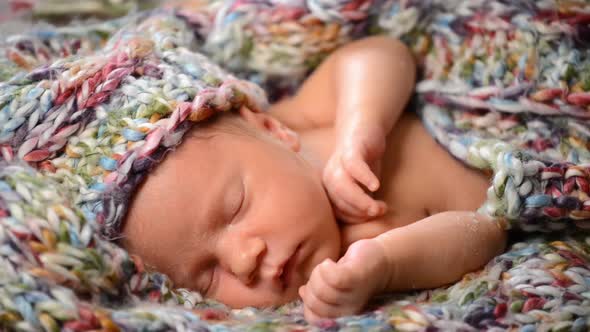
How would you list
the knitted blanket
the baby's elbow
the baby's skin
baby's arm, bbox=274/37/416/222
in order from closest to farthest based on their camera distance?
the knitted blanket < the baby's skin < baby's arm, bbox=274/37/416/222 < the baby's elbow

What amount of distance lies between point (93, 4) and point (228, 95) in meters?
0.70

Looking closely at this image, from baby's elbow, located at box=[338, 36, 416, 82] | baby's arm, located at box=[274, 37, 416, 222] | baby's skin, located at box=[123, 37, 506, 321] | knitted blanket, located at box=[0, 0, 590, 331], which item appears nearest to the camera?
knitted blanket, located at box=[0, 0, 590, 331]

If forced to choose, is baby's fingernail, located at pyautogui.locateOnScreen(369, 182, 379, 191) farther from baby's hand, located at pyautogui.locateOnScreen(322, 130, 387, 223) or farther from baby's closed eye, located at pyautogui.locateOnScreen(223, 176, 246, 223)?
baby's closed eye, located at pyautogui.locateOnScreen(223, 176, 246, 223)

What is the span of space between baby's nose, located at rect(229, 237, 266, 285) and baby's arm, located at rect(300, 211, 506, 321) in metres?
0.08

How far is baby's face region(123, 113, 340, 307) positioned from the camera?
1004 millimetres

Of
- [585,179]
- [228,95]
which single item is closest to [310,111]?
[228,95]

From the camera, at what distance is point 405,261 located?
102 centimetres

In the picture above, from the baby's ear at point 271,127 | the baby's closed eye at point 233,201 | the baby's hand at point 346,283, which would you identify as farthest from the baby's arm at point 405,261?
the baby's ear at point 271,127


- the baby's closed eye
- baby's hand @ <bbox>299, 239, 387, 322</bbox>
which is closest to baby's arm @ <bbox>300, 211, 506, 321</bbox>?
baby's hand @ <bbox>299, 239, 387, 322</bbox>

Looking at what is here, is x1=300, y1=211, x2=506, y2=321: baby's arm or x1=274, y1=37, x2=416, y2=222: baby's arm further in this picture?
x1=274, y1=37, x2=416, y2=222: baby's arm

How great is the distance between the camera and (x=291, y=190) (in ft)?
3.46

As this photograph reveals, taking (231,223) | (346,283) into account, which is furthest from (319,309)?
(231,223)

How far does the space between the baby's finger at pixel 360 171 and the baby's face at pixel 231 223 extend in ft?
0.22

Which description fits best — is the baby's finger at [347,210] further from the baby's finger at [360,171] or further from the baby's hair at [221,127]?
the baby's hair at [221,127]
